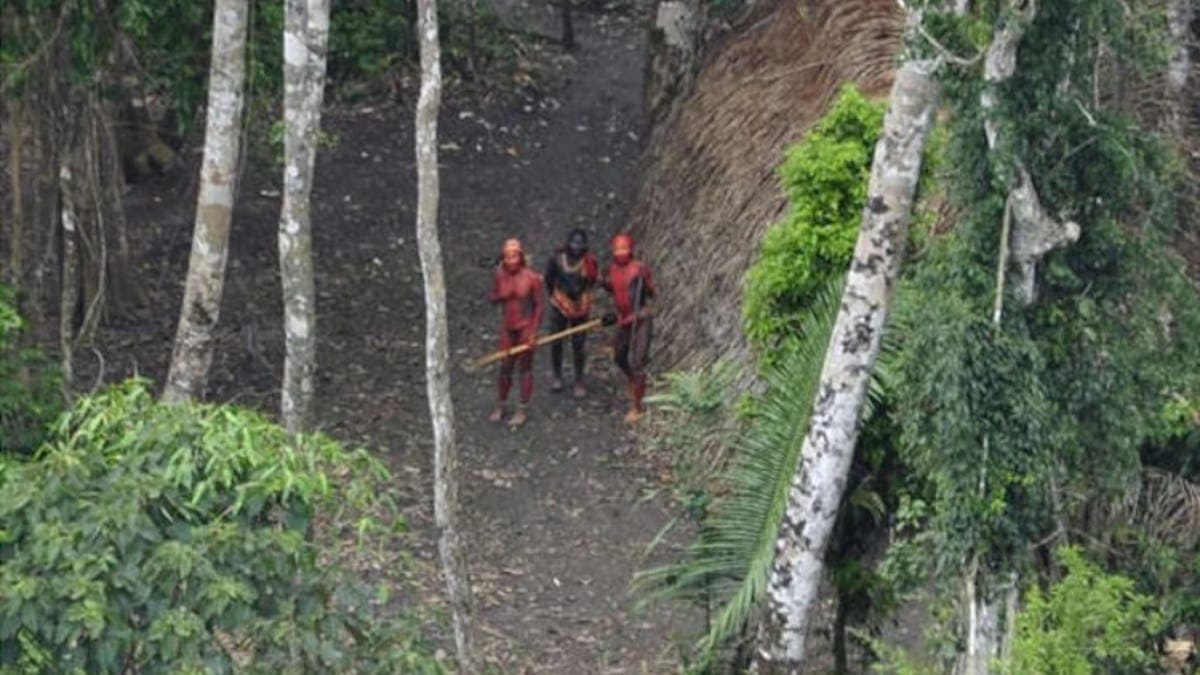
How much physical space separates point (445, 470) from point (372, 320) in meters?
6.16

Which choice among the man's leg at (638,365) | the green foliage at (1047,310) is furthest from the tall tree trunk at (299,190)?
the green foliage at (1047,310)

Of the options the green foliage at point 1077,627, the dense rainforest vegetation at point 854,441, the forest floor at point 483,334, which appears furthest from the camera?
the forest floor at point 483,334

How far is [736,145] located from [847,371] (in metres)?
6.36

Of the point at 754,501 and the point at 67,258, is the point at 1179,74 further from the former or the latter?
the point at 67,258

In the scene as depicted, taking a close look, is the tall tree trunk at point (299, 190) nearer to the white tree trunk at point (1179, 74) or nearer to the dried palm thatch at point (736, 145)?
the dried palm thatch at point (736, 145)

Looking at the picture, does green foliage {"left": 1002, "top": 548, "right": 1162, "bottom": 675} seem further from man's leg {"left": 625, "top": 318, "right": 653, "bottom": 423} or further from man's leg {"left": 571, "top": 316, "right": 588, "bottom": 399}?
man's leg {"left": 571, "top": 316, "right": 588, "bottom": 399}

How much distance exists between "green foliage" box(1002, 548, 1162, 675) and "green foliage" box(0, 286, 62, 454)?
21.7 ft

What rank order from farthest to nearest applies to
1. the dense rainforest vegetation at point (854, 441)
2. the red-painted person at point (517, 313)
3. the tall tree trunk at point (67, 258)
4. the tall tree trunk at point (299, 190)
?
the red-painted person at point (517, 313), the tall tree trunk at point (67, 258), the tall tree trunk at point (299, 190), the dense rainforest vegetation at point (854, 441)

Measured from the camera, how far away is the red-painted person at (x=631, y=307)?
57.3 feet

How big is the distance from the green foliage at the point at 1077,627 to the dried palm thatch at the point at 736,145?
5.63 m

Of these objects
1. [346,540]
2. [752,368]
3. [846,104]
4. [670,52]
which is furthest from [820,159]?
[670,52]

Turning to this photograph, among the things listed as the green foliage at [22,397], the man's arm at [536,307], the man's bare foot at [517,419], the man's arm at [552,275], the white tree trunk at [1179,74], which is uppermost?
the white tree trunk at [1179,74]

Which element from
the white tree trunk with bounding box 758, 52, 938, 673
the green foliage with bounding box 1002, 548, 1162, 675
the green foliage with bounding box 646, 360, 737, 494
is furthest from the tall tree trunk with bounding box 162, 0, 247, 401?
the green foliage with bounding box 1002, 548, 1162, 675

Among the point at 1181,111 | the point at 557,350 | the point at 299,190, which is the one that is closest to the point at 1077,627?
the point at 299,190
